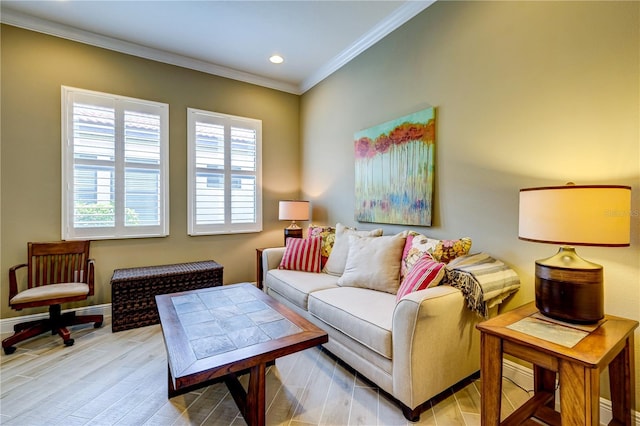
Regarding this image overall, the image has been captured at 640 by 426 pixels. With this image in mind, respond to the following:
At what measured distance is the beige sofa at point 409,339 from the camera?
1.58m

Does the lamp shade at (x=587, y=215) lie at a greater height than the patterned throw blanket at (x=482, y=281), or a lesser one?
greater

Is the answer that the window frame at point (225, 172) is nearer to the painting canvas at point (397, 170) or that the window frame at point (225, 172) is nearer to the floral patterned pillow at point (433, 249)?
the painting canvas at point (397, 170)

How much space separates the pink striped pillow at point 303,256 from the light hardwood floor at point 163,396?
2.96 ft

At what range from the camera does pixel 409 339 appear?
1562 mm

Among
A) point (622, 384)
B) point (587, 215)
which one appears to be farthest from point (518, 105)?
point (622, 384)

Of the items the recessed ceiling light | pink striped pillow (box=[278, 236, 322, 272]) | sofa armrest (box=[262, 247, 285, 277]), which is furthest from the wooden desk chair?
the recessed ceiling light

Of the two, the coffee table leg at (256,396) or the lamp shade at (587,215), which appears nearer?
the lamp shade at (587,215)

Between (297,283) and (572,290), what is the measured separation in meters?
1.91

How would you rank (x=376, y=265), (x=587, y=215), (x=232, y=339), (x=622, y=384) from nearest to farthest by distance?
(x=587, y=215)
(x=622, y=384)
(x=232, y=339)
(x=376, y=265)

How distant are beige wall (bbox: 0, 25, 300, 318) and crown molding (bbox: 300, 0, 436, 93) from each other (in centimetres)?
75

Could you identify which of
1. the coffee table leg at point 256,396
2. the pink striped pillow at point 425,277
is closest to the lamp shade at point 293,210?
the pink striped pillow at point 425,277

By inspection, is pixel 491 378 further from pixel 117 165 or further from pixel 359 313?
pixel 117 165

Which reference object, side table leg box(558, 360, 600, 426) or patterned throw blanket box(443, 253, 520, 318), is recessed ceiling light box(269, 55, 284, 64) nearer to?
patterned throw blanket box(443, 253, 520, 318)

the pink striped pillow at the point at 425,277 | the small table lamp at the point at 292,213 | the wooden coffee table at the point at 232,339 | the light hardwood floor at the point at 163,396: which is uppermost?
the small table lamp at the point at 292,213
